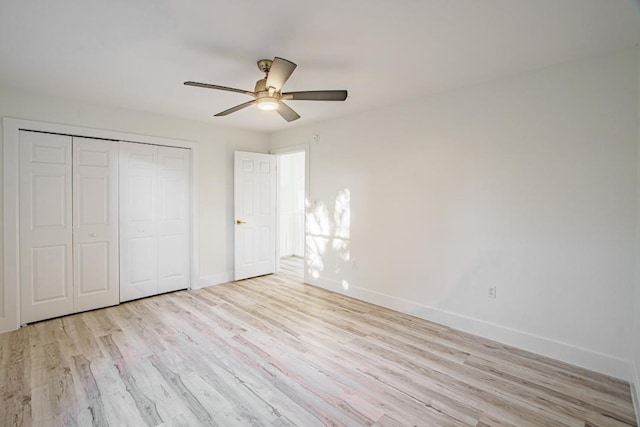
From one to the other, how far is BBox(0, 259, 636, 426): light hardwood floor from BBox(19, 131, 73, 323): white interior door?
11.1 inches

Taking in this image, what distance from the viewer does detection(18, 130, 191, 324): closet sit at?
3334mm

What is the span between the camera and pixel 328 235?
4551 millimetres

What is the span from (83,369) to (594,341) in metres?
4.07

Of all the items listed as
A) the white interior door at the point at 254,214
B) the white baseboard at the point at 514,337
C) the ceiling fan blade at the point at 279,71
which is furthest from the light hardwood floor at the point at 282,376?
the ceiling fan blade at the point at 279,71

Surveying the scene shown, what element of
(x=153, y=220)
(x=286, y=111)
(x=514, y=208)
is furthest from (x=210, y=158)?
(x=514, y=208)

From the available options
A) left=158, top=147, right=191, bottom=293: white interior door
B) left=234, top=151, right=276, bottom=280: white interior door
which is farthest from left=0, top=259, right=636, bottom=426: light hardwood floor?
left=234, top=151, right=276, bottom=280: white interior door

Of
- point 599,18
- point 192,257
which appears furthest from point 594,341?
point 192,257

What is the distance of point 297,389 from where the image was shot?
221cm

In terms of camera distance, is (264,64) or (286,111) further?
(286,111)

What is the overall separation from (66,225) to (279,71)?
3.16 meters

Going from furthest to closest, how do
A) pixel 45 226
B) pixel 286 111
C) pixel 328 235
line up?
pixel 328 235
pixel 45 226
pixel 286 111

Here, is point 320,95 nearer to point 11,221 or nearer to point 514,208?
point 514,208

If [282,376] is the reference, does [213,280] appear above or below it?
above

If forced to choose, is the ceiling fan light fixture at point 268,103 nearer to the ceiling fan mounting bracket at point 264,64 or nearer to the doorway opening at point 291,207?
the ceiling fan mounting bracket at point 264,64
